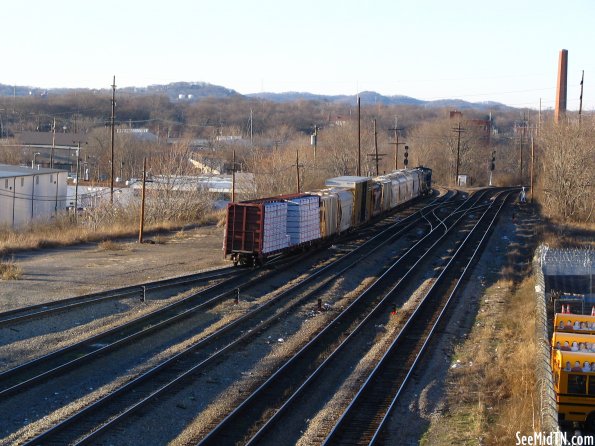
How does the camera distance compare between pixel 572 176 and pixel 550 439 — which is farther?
pixel 572 176

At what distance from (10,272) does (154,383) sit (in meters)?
11.4

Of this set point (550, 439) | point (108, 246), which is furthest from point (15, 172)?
point (550, 439)

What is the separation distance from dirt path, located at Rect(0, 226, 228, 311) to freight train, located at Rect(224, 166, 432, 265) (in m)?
1.87

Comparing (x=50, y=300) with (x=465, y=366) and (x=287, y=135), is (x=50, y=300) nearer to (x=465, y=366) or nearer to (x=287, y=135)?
(x=465, y=366)

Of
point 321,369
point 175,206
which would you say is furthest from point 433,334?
point 175,206

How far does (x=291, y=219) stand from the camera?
26672 mm

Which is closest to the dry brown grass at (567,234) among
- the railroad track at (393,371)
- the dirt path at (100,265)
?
the railroad track at (393,371)

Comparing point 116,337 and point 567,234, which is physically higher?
point 567,234

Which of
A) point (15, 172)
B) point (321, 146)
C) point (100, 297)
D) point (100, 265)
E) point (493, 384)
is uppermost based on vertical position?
point (321, 146)

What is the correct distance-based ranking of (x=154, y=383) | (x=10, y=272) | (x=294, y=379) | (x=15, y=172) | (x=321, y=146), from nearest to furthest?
(x=154, y=383) → (x=294, y=379) → (x=10, y=272) → (x=15, y=172) → (x=321, y=146)

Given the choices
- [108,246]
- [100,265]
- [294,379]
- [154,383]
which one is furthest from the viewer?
[108,246]

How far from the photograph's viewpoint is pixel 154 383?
13500mm

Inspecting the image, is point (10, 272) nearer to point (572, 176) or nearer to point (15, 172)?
point (15, 172)

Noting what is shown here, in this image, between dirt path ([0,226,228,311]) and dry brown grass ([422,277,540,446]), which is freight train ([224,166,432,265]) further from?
dry brown grass ([422,277,540,446])
